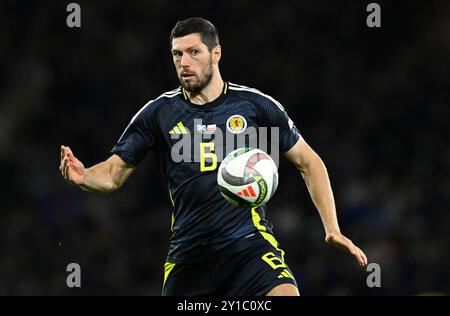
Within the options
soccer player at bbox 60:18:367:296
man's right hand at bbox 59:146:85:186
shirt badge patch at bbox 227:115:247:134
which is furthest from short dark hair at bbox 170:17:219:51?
man's right hand at bbox 59:146:85:186

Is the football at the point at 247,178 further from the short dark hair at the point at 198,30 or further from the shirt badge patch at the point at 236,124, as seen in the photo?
the short dark hair at the point at 198,30

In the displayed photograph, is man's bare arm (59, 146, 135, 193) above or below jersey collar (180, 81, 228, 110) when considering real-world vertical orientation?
below

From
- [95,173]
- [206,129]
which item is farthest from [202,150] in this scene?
[95,173]

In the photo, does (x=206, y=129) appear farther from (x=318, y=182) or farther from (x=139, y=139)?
(x=318, y=182)

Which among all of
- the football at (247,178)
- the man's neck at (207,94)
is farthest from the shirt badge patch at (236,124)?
the football at (247,178)

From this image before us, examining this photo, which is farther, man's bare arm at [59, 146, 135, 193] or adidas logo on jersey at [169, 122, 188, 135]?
adidas logo on jersey at [169, 122, 188, 135]

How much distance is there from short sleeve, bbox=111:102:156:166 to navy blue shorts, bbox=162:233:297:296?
85 cm

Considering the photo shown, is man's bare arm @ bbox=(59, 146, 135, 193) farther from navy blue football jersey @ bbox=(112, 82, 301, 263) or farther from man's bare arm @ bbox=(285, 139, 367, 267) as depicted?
man's bare arm @ bbox=(285, 139, 367, 267)

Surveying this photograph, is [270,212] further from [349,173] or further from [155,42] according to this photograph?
[155,42]

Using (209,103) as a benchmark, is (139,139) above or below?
below

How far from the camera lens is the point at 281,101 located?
12531 millimetres

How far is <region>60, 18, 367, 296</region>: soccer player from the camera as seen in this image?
5.59 m

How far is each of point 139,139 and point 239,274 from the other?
121 cm

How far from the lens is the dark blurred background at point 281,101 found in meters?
11.1
